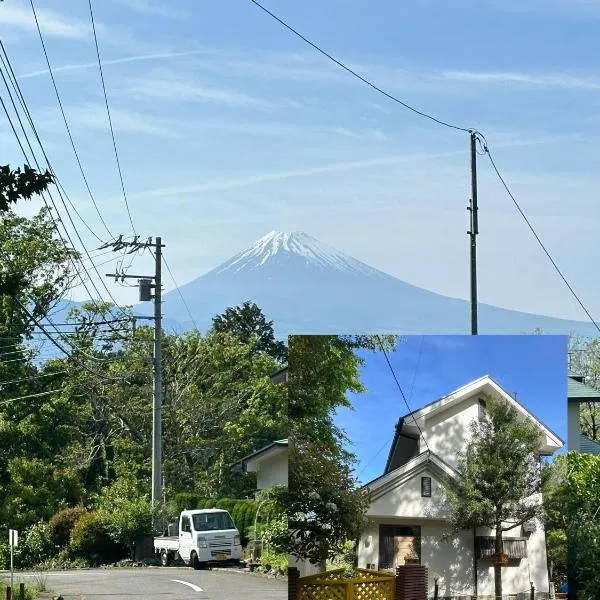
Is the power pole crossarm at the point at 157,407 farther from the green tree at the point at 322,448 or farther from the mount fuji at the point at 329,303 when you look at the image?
the mount fuji at the point at 329,303

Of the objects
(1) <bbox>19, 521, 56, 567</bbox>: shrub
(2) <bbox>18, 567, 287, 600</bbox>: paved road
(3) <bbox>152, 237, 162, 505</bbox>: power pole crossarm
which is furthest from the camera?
(1) <bbox>19, 521, 56, 567</bbox>: shrub

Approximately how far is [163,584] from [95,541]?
189 inches

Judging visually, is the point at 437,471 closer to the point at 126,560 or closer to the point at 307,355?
the point at 307,355

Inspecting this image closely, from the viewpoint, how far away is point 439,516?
8617 mm

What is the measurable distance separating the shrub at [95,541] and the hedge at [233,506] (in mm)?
1224

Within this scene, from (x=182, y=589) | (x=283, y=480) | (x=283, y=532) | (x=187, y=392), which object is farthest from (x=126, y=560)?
(x=283, y=532)

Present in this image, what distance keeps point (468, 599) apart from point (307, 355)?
1.95 meters

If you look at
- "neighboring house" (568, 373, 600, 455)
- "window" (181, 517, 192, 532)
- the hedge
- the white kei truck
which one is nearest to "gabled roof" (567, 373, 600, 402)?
"neighboring house" (568, 373, 600, 455)

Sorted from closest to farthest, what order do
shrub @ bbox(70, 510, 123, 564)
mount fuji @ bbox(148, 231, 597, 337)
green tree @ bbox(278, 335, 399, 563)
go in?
green tree @ bbox(278, 335, 399, 563), shrub @ bbox(70, 510, 123, 564), mount fuji @ bbox(148, 231, 597, 337)

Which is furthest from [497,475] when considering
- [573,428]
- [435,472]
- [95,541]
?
[95,541]

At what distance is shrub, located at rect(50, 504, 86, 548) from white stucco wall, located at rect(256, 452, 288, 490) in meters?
11.0

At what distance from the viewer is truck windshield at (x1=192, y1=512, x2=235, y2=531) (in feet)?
57.2

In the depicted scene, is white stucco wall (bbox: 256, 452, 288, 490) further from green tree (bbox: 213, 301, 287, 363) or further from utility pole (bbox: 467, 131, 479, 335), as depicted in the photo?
green tree (bbox: 213, 301, 287, 363)

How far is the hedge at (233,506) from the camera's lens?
16.9m
